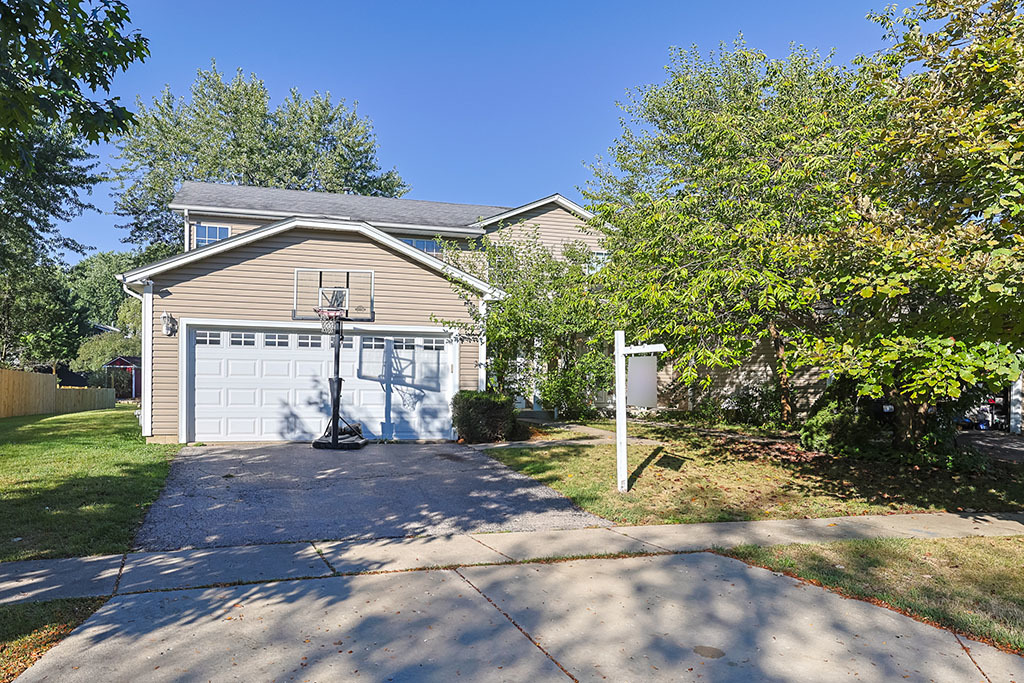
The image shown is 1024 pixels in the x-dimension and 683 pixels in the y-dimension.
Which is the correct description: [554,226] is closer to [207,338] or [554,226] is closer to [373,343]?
[373,343]

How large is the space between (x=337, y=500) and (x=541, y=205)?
47.3 feet

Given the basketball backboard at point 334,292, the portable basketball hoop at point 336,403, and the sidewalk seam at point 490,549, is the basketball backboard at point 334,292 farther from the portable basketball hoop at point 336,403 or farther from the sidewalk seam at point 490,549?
the sidewalk seam at point 490,549

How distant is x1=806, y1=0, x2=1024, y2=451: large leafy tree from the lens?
540 centimetres

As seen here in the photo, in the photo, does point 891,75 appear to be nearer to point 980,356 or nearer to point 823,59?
point 980,356

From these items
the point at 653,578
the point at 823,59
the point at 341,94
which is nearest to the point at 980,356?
the point at 653,578

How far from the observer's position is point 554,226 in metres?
20.8

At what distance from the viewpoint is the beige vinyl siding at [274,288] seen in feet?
39.9

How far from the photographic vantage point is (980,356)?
18.7 feet

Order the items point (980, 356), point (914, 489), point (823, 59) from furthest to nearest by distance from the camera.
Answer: point (823, 59) < point (914, 489) < point (980, 356)

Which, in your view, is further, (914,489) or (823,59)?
(823,59)

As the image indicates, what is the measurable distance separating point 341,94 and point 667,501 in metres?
34.3

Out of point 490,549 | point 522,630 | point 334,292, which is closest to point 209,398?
point 334,292

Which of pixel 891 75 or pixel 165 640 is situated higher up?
pixel 891 75

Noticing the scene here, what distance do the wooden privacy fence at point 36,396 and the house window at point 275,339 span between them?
13.9 meters
